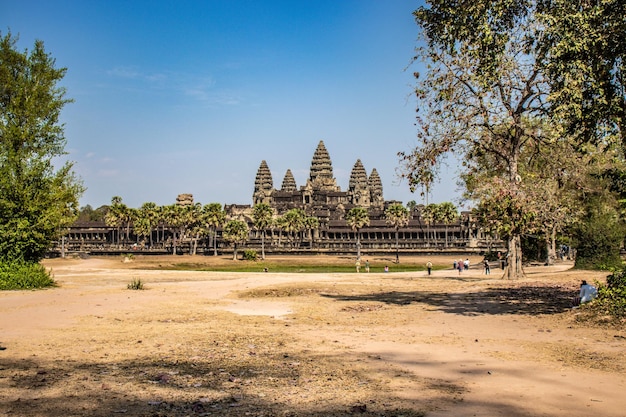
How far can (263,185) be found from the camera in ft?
645

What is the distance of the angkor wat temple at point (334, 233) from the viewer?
11944 cm

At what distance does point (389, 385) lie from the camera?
34.0ft

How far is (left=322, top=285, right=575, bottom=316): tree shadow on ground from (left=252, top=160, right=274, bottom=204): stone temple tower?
16513 centimetres

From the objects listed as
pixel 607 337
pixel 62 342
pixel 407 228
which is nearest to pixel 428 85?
pixel 607 337

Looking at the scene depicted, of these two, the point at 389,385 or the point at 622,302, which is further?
the point at 622,302

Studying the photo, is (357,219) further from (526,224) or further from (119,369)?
(119,369)

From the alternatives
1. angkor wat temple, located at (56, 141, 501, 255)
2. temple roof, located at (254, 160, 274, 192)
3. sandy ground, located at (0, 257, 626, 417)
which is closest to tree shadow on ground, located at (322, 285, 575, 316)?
sandy ground, located at (0, 257, 626, 417)

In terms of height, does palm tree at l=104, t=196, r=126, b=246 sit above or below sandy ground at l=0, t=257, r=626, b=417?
above

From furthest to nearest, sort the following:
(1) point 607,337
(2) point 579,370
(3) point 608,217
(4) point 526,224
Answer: (3) point 608,217, (4) point 526,224, (1) point 607,337, (2) point 579,370

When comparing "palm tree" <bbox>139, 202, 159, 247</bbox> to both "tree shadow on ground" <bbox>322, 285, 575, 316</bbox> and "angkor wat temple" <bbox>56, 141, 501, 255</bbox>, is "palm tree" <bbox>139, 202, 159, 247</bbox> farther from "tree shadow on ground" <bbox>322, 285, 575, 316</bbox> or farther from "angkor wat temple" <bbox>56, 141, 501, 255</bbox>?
"tree shadow on ground" <bbox>322, 285, 575, 316</bbox>

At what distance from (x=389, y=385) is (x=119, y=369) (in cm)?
561

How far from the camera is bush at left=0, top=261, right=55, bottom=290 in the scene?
30.2 m

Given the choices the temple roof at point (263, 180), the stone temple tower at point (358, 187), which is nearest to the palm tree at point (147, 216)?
the temple roof at point (263, 180)

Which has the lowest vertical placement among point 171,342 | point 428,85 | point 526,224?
point 171,342
